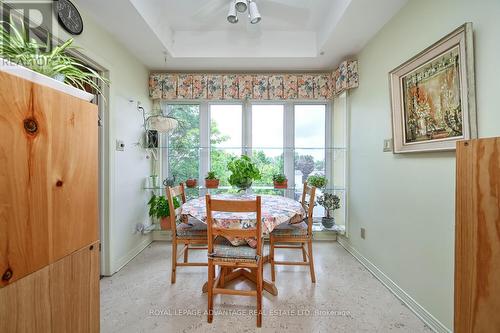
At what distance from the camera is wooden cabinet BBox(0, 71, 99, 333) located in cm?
58

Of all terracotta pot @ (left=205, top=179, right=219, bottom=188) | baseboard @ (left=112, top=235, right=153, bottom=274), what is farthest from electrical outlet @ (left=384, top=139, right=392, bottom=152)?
baseboard @ (left=112, top=235, right=153, bottom=274)

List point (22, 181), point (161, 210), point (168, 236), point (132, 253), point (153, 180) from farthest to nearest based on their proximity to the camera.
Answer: point (168, 236) → point (153, 180) → point (161, 210) → point (132, 253) → point (22, 181)

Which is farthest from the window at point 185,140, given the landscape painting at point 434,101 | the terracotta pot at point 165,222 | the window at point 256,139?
the landscape painting at point 434,101

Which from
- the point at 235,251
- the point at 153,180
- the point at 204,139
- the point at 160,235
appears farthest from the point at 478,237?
the point at 160,235

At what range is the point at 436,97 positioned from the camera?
4.79 feet

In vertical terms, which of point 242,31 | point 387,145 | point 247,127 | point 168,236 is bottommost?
point 168,236

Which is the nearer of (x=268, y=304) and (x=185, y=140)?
(x=268, y=304)

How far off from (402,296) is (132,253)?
2.85 m

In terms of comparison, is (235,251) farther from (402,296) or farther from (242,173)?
(402,296)

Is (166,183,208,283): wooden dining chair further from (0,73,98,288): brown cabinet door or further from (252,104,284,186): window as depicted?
(252,104,284,186): window

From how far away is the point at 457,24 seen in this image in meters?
1.32

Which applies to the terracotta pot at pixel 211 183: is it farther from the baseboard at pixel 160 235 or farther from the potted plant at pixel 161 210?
the baseboard at pixel 160 235

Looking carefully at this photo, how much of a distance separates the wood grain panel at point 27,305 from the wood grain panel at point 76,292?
2 centimetres

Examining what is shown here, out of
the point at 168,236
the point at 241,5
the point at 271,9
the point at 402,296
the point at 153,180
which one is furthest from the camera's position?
the point at 168,236
